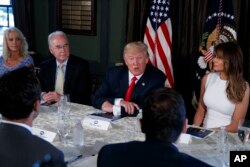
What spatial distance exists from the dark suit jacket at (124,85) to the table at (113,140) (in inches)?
13.1

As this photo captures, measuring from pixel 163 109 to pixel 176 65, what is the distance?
10.2 feet

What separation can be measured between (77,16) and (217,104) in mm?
2649

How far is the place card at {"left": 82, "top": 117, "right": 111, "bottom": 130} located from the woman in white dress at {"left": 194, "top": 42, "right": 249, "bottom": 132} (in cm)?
85

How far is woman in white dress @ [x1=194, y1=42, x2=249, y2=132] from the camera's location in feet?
8.89

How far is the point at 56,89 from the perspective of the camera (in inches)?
135

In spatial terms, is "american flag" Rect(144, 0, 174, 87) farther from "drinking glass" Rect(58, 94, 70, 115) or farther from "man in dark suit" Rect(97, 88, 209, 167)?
"man in dark suit" Rect(97, 88, 209, 167)

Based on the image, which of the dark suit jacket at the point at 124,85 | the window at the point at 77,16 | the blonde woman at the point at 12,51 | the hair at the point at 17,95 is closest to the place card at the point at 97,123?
the dark suit jacket at the point at 124,85

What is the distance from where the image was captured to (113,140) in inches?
84.6

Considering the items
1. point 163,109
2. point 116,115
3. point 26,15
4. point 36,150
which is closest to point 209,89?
point 116,115

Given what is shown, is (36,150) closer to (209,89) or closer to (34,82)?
(34,82)

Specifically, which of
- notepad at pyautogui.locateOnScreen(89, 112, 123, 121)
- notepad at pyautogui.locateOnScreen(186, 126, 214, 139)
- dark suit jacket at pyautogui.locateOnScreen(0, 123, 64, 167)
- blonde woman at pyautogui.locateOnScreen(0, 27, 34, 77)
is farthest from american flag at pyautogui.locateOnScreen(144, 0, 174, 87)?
dark suit jacket at pyautogui.locateOnScreen(0, 123, 64, 167)

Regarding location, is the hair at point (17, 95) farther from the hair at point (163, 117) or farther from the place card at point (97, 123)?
the place card at point (97, 123)

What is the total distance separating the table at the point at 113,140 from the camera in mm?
1910

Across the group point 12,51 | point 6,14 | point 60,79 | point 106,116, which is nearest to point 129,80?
point 106,116
